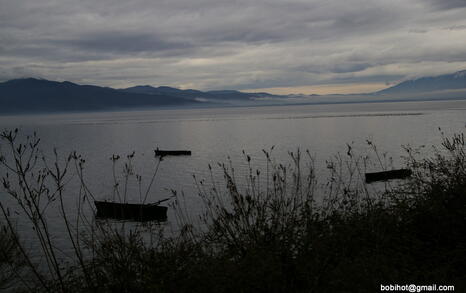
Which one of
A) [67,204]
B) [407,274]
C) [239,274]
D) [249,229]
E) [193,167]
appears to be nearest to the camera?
A: [239,274]

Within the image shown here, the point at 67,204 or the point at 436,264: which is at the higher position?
the point at 436,264

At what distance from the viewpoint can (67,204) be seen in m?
32.8

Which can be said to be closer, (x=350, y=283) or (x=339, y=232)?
(x=350, y=283)

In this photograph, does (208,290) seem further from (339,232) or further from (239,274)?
(339,232)

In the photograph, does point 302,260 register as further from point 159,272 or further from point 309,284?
point 159,272

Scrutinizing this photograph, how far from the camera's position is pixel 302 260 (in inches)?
351

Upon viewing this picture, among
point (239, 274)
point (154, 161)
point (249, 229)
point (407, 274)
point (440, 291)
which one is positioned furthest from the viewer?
point (154, 161)

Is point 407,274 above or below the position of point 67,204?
above

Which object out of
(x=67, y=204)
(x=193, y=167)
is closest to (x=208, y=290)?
(x=67, y=204)

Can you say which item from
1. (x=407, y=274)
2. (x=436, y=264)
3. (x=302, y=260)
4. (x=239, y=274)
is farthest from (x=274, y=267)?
(x=436, y=264)

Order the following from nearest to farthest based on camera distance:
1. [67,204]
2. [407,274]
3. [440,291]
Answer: [440,291] < [407,274] < [67,204]

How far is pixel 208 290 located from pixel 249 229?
7.22 ft

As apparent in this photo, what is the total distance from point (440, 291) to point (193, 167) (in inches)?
1907

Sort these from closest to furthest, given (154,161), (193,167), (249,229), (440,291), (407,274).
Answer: (440,291), (407,274), (249,229), (193,167), (154,161)
